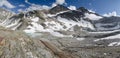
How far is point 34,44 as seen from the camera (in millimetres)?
35812

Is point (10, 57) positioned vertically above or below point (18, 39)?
below

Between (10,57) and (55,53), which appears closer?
(10,57)

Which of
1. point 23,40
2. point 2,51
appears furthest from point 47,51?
point 2,51

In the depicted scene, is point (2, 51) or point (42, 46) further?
point (42, 46)

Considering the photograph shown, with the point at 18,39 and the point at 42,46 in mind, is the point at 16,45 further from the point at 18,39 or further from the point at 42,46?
the point at 42,46

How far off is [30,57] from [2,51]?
387 centimetres

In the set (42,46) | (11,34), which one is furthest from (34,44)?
(11,34)

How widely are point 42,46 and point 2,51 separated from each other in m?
5.84

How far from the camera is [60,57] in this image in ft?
116

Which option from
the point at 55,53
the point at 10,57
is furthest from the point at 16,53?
the point at 55,53

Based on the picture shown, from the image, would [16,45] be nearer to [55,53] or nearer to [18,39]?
[18,39]

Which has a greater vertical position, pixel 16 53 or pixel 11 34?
pixel 11 34

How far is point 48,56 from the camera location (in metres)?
35.1

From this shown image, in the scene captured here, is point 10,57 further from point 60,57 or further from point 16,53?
point 60,57
